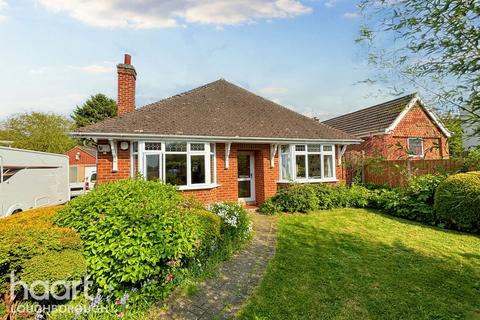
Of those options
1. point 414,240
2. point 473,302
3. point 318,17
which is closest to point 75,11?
point 318,17

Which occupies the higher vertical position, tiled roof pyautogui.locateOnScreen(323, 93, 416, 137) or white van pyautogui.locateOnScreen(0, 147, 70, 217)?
tiled roof pyautogui.locateOnScreen(323, 93, 416, 137)

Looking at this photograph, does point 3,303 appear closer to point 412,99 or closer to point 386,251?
point 412,99

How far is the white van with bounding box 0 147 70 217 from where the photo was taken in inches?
295

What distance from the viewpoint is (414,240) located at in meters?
6.99

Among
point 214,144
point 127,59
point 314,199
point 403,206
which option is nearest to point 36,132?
point 127,59

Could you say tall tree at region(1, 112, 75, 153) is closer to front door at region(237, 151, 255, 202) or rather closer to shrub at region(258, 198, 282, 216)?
front door at region(237, 151, 255, 202)

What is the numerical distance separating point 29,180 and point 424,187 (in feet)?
47.8

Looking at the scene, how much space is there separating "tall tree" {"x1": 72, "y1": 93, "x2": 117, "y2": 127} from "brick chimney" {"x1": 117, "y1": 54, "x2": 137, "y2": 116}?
33.8 meters

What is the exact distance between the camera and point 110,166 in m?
8.89

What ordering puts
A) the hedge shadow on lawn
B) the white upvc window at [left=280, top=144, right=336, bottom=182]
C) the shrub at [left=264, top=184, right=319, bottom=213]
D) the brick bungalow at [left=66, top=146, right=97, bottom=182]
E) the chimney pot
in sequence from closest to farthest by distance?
the hedge shadow on lawn, the shrub at [left=264, top=184, right=319, bottom=213], the chimney pot, the white upvc window at [left=280, top=144, right=336, bottom=182], the brick bungalow at [left=66, top=146, right=97, bottom=182]

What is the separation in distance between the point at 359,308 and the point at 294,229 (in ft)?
13.7

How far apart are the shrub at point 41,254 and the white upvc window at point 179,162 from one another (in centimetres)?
527

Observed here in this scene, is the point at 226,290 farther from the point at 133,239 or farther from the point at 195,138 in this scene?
the point at 195,138

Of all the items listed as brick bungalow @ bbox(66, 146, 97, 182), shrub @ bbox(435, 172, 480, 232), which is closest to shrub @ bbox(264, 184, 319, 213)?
shrub @ bbox(435, 172, 480, 232)
